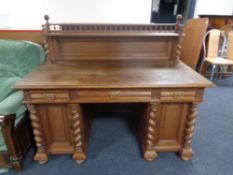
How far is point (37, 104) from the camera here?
4.48 feet

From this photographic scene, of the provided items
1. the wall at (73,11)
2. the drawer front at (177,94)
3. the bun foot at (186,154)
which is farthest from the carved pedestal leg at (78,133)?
the wall at (73,11)

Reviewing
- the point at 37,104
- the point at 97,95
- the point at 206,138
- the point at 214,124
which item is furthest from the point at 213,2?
the point at 37,104

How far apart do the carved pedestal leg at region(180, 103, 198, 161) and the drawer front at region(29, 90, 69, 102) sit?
0.98m

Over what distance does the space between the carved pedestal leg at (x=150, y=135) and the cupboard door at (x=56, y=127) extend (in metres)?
0.65

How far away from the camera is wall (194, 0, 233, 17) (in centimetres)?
395

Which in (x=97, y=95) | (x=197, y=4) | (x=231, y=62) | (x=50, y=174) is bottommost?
(x=50, y=174)

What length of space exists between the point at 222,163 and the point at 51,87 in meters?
1.59

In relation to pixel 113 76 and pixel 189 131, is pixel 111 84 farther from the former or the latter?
pixel 189 131

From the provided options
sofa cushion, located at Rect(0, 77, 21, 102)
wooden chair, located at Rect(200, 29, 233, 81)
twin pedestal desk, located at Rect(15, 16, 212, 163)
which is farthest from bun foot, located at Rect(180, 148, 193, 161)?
wooden chair, located at Rect(200, 29, 233, 81)

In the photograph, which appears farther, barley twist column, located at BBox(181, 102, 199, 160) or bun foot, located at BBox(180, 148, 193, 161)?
bun foot, located at BBox(180, 148, 193, 161)

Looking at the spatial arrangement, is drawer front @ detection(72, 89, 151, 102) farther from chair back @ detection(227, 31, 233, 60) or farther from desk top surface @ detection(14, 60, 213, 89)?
chair back @ detection(227, 31, 233, 60)

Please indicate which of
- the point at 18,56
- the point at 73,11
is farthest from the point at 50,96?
the point at 73,11

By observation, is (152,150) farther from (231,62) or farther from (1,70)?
(231,62)

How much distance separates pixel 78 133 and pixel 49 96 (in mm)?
399
